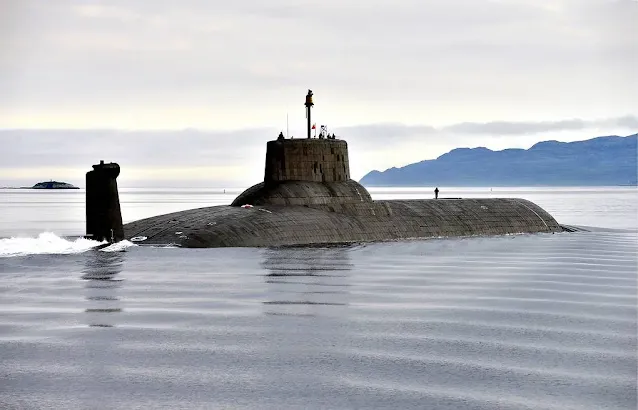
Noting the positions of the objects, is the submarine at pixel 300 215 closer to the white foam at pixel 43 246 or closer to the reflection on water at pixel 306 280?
the white foam at pixel 43 246

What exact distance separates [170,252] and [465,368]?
21.3 m

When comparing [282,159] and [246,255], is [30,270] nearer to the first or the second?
[246,255]

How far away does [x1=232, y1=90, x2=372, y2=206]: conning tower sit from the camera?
141 ft

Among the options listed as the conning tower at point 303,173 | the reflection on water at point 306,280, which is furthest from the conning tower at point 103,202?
the conning tower at point 303,173

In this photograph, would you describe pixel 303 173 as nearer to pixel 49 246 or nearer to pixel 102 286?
pixel 49 246

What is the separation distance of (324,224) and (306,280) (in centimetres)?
1234

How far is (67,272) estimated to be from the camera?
30.4 m

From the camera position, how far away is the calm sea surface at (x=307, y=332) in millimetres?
14578

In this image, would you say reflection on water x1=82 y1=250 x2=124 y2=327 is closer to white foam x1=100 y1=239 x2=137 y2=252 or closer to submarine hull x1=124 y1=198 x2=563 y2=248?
white foam x1=100 y1=239 x2=137 y2=252

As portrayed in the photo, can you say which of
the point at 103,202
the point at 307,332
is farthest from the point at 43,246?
the point at 307,332

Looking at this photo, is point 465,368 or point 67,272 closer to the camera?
point 465,368

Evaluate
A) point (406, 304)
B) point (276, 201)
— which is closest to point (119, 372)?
point (406, 304)

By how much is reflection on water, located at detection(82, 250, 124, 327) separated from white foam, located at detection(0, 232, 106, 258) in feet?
4.09

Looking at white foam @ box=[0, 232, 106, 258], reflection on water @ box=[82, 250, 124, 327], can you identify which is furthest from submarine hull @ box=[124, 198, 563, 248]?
reflection on water @ box=[82, 250, 124, 327]
